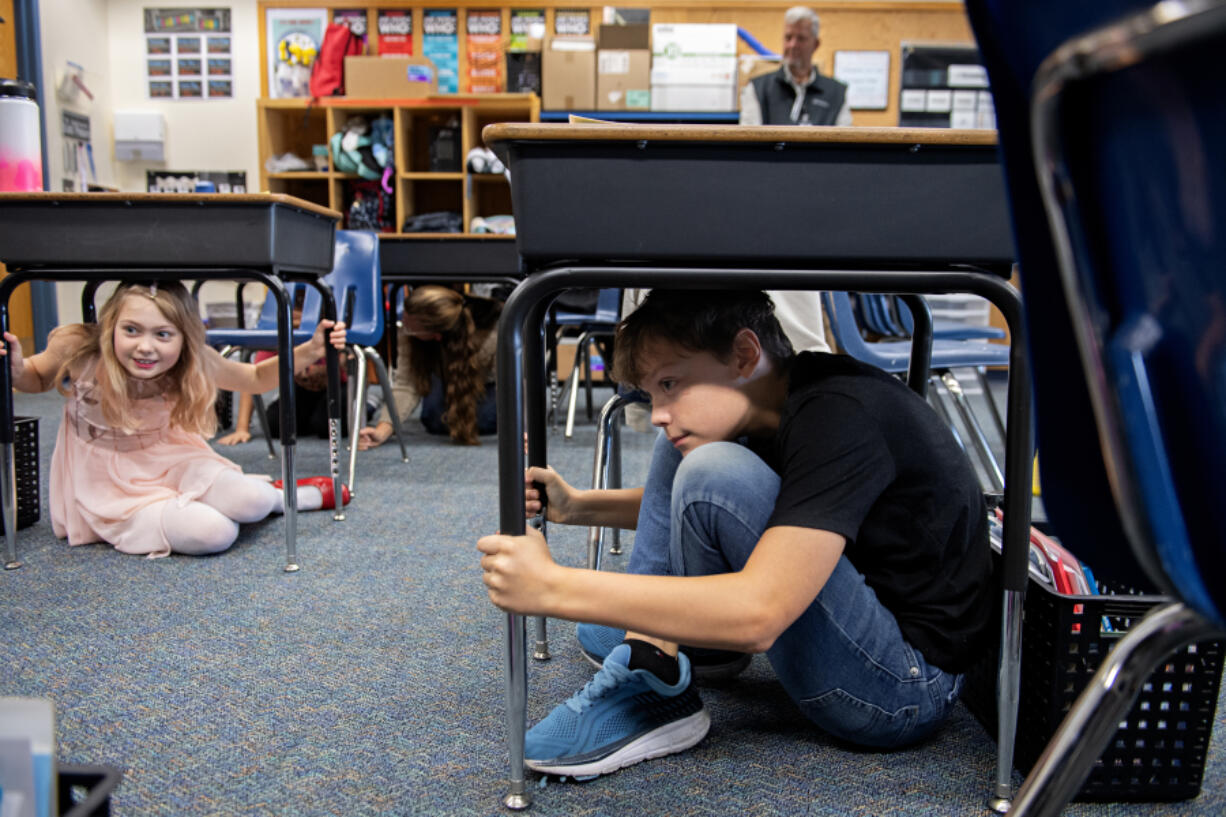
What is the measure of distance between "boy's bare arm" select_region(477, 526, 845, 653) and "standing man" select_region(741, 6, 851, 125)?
10.9 feet

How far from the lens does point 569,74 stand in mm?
4754

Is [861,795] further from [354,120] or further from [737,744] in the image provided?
[354,120]

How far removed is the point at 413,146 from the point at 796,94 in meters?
2.19

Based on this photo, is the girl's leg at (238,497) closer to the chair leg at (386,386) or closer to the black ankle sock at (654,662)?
the chair leg at (386,386)

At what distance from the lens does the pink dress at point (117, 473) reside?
69.5 inches

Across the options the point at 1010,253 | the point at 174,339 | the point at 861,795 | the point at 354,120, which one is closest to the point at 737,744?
the point at 861,795

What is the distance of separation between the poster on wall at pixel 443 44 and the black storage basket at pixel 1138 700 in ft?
16.2

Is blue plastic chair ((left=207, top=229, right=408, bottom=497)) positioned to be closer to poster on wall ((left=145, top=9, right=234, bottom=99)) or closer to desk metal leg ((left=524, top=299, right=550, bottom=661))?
desk metal leg ((left=524, top=299, right=550, bottom=661))

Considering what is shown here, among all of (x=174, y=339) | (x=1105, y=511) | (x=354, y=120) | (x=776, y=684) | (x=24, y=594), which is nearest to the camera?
(x=1105, y=511)

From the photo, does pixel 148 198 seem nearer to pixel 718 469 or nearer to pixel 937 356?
pixel 718 469

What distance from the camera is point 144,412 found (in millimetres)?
1869

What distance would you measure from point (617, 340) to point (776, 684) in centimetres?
51

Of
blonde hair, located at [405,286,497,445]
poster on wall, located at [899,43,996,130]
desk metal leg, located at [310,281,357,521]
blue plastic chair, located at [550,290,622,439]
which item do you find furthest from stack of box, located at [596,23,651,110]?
desk metal leg, located at [310,281,357,521]

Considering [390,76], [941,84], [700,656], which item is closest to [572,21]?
[390,76]
